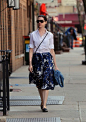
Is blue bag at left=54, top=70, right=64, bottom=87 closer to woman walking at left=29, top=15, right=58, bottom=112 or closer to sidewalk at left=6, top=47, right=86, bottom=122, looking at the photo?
woman walking at left=29, top=15, right=58, bottom=112

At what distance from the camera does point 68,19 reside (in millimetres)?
59188

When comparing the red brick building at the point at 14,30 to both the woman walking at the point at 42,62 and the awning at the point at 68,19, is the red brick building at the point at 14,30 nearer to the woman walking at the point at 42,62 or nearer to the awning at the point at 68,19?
the woman walking at the point at 42,62

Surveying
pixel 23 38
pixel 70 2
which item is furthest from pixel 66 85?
pixel 70 2

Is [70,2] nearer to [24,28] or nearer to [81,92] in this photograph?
[24,28]

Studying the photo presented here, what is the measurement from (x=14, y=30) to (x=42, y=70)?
7.81 m

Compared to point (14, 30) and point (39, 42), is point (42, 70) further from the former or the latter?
point (14, 30)

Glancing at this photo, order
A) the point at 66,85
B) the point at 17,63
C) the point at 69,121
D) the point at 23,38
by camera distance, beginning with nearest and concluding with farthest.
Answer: the point at 69,121, the point at 66,85, the point at 17,63, the point at 23,38

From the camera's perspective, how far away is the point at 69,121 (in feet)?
20.0

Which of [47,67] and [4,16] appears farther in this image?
[4,16]

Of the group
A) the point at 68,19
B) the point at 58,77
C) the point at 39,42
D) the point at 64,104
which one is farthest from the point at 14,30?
the point at 68,19

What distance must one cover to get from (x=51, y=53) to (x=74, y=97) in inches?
66.8

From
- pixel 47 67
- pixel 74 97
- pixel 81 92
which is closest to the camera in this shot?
pixel 47 67

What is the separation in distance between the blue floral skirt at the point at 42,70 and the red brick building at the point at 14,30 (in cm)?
498

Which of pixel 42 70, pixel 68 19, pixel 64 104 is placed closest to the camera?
pixel 42 70
